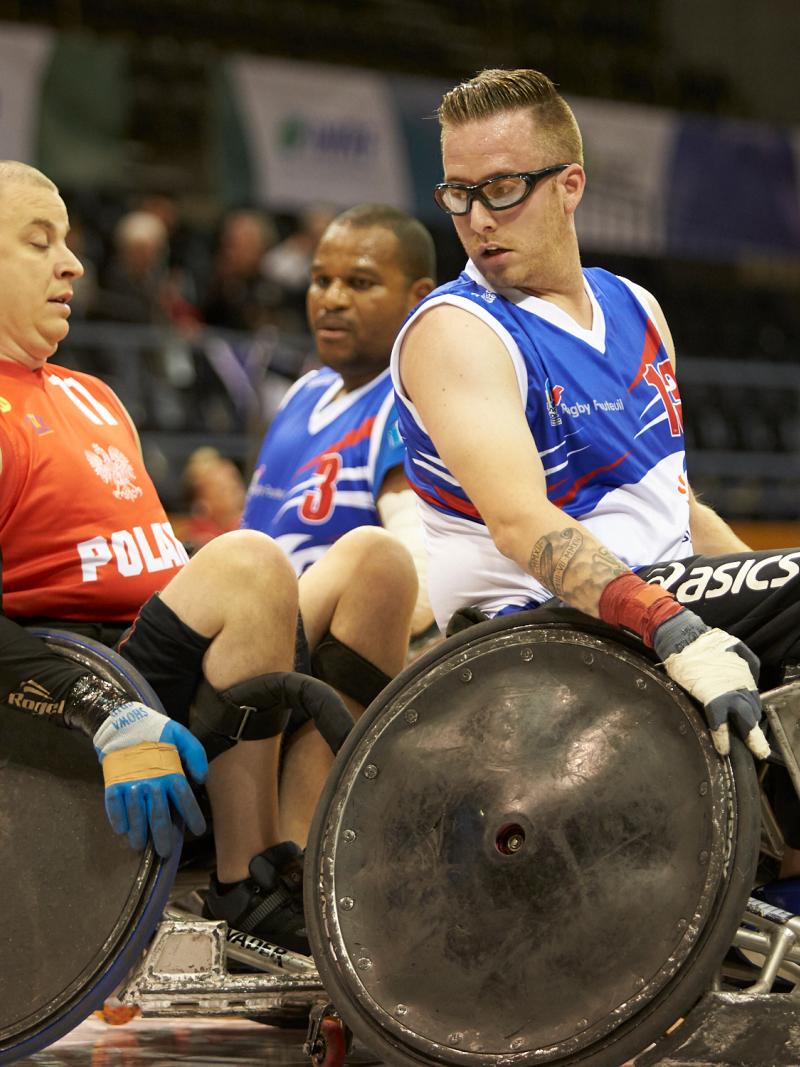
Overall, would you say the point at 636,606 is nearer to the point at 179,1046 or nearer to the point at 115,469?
the point at 115,469

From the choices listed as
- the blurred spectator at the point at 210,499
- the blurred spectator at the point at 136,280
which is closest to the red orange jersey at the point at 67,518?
the blurred spectator at the point at 210,499

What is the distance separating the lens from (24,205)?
10.3 feet

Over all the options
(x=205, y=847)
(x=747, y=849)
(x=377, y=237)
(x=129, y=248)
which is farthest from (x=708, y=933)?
(x=129, y=248)

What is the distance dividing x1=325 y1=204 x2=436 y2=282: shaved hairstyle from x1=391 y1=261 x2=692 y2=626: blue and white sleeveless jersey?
137 centimetres

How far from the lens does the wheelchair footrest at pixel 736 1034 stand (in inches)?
89.2

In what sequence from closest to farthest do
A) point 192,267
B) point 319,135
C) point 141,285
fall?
1. point 141,285
2. point 192,267
3. point 319,135

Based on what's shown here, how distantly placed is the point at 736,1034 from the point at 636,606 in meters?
0.63

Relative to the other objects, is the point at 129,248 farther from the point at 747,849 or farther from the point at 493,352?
the point at 747,849

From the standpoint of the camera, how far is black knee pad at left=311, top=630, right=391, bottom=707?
10.5 feet

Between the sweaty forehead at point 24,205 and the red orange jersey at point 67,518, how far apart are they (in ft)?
0.93

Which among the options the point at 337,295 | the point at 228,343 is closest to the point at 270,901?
the point at 337,295

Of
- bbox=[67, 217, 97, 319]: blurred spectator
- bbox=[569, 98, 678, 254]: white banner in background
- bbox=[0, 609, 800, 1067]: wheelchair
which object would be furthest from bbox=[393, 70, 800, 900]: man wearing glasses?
bbox=[569, 98, 678, 254]: white banner in background

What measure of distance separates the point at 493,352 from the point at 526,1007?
1.07m

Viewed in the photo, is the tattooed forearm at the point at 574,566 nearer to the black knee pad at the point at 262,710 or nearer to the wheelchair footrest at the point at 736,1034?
the black knee pad at the point at 262,710
